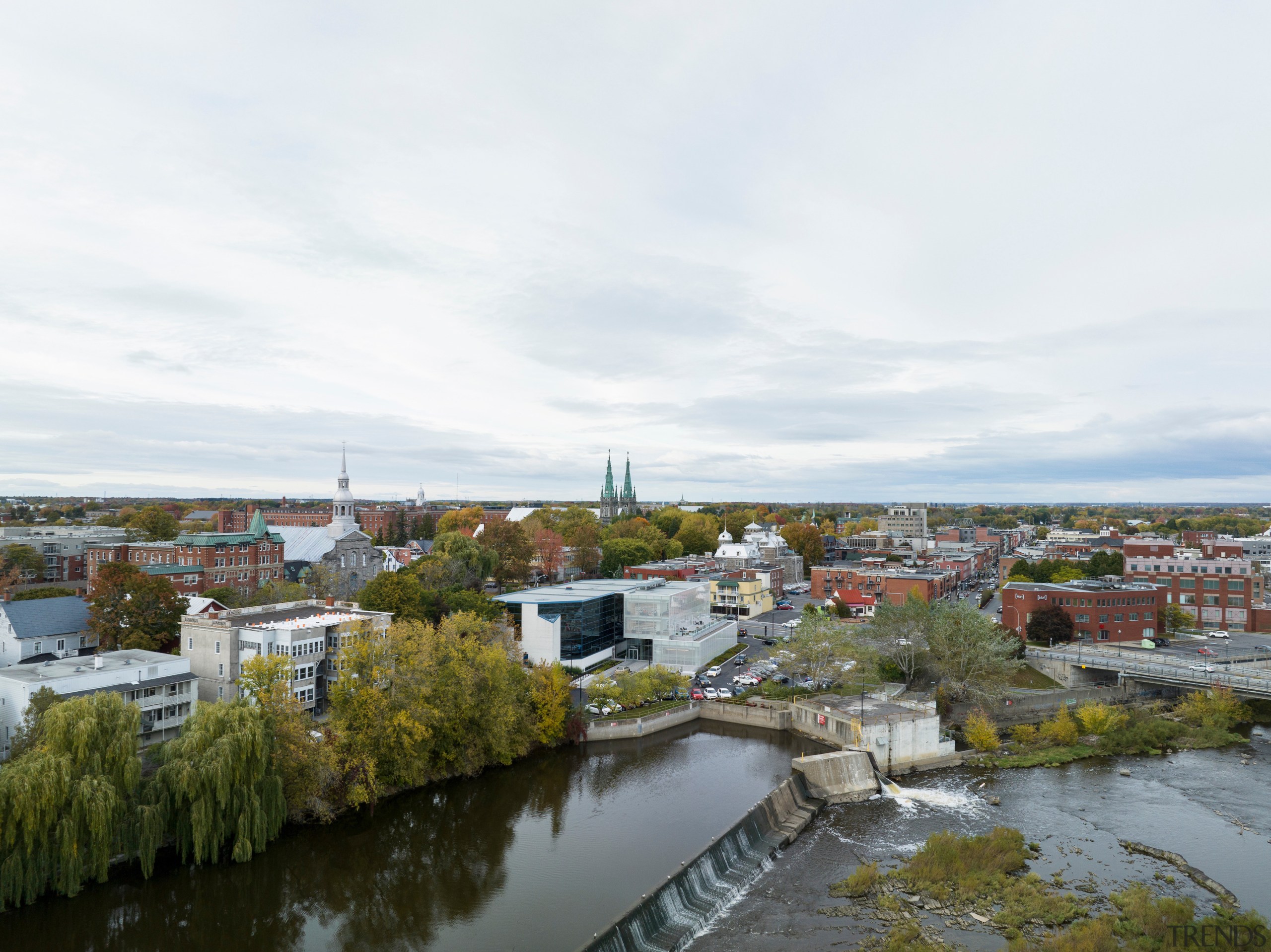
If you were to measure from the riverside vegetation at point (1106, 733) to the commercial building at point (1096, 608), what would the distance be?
44.0 feet

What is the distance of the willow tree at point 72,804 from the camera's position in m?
22.8

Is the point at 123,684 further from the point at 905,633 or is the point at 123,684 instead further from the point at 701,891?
the point at 905,633

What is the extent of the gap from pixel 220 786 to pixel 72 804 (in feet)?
14.0

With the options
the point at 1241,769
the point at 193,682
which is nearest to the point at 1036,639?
the point at 1241,769

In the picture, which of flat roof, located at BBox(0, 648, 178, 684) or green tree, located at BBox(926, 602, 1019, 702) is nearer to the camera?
flat roof, located at BBox(0, 648, 178, 684)

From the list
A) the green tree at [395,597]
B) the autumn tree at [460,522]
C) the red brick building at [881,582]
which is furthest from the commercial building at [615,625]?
the autumn tree at [460,522]

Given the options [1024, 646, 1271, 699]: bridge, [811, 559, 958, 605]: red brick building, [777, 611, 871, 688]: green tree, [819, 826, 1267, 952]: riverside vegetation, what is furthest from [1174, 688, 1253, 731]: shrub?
[811, 559, 958, 605]: red brick building

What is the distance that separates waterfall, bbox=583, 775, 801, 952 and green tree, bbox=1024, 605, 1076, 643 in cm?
3666

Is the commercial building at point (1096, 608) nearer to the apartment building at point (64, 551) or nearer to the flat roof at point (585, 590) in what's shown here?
the flat roof at point (585, 590)

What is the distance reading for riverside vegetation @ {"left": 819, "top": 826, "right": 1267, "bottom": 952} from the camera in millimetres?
22578

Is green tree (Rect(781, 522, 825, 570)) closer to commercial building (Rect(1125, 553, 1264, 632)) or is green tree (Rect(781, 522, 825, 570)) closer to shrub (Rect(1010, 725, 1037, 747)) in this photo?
commercial building (Rect(1125, 553, 1264, 632))

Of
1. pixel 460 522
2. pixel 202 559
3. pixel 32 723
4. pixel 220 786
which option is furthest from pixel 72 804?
pixel 460 522

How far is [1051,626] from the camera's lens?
192ft

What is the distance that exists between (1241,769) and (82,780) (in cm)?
5331
